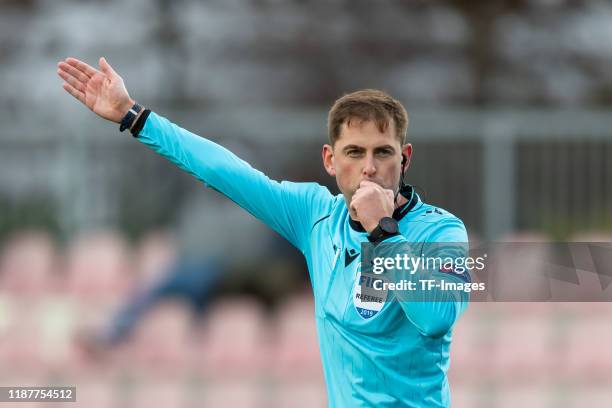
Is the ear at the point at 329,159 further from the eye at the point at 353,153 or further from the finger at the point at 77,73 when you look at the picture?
the finger at the point at 77,73

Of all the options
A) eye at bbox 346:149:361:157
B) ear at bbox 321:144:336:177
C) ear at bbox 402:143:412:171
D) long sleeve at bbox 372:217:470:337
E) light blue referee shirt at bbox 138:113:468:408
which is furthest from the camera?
ear at bbox 321:144:336:177

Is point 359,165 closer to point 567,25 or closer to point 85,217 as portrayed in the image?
point 85,217

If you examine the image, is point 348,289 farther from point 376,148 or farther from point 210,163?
point 210,163

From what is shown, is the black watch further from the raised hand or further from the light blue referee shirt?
the raised hand

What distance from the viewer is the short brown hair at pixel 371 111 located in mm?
4105

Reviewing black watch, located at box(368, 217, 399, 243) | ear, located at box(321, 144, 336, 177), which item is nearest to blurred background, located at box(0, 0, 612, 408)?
ear, located at box(321, 144, 336, 177)

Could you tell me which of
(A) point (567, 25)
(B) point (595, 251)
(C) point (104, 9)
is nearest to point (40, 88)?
(C) point (104, 9)

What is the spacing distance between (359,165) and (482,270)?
1053 millimetres

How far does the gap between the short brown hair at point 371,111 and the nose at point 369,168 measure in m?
0.12

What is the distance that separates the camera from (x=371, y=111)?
4.11 metres

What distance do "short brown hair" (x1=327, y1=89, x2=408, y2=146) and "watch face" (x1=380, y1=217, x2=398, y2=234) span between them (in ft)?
1.42

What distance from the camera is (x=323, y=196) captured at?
181 inches

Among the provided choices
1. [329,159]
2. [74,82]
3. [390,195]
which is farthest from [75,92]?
[390,195]

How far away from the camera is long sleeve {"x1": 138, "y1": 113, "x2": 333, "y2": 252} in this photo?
449cm
